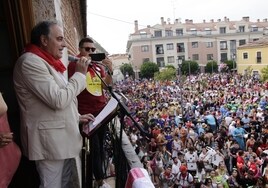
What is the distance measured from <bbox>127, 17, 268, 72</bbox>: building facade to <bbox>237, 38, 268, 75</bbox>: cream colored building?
1470 cm

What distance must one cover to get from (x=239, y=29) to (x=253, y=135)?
191ft

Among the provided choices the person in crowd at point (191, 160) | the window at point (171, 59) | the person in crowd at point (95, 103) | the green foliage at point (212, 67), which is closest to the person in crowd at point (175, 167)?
the person in crowd at point (191, 160)

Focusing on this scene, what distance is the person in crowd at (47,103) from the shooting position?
2055 mm

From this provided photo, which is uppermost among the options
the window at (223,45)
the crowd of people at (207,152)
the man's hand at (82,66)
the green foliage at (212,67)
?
the man's hand at (82,66)

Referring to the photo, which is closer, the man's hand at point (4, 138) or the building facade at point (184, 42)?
the man's hand at point (4, 138)

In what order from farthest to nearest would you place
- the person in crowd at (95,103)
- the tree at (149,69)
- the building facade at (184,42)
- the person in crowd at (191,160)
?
the building facade at (184,42) → the tree at (149,69) → the person in crowd at (191,160) → the person in crowd at (95,103)

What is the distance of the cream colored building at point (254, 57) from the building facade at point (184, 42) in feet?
48.2

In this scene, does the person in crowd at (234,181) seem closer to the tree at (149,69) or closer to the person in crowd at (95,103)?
the person in crowd at (95,103)

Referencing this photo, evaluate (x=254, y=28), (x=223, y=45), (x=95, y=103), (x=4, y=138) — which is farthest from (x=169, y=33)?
(x=4, y=138)

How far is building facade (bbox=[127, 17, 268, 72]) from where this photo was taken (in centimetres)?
6519

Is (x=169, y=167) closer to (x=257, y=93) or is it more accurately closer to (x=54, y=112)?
(x=54, y=112)

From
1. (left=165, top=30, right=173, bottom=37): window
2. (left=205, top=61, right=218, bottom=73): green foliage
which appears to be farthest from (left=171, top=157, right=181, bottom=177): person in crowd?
(left=165, top=30, right=173, bottom=37): window

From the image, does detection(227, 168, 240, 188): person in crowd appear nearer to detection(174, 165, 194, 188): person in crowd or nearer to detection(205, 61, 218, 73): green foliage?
detection(174, 165, 194, 188): person in crowd

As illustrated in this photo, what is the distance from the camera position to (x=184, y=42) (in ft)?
214
